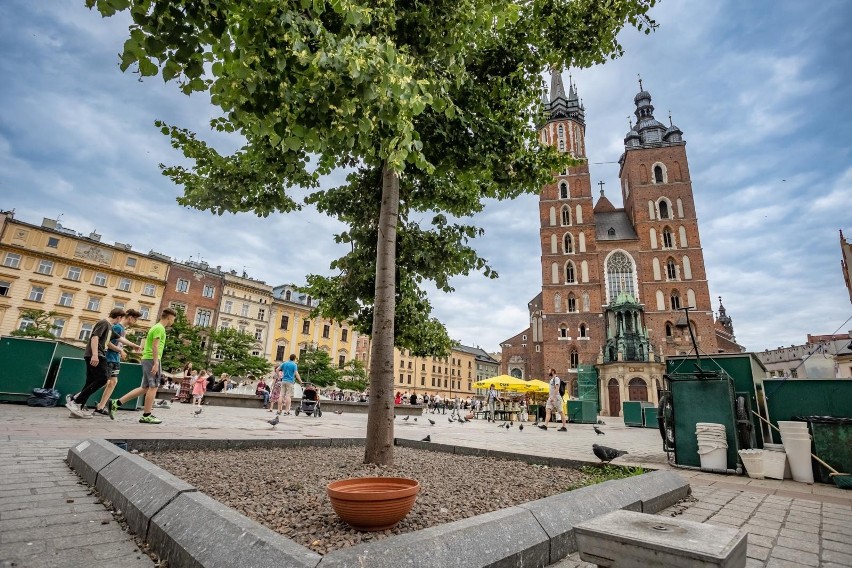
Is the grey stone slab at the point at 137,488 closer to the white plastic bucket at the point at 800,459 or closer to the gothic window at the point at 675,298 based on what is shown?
the white plastic bucket at the point at 800,459

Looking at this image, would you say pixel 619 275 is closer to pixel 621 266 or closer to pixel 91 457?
pixel 621 266

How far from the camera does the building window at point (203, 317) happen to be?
4653cm

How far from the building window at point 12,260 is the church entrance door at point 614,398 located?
54311mm

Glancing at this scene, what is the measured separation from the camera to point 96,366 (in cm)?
740

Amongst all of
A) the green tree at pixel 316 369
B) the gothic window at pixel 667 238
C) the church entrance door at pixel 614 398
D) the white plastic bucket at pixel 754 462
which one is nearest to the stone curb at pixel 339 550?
the white plastic bucket at pixel 754 462

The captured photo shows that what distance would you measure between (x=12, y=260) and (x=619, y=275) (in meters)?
58.9

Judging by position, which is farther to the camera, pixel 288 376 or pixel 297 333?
pixel 297 333

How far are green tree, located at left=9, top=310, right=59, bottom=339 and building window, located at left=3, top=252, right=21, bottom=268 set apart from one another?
4262mm

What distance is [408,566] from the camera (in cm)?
169

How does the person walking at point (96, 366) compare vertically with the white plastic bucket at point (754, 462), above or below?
above

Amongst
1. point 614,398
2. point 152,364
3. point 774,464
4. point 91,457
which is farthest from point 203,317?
point 774,464

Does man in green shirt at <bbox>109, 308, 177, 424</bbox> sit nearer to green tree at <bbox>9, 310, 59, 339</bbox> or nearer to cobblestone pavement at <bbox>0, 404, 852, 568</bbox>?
cobblestone pavement at <bbox>0, 404, 852, 568</bbox>

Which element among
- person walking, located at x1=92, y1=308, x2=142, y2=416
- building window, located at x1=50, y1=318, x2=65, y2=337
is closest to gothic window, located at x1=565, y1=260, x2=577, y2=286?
person walking, located at x1=92, y1=308, x2=142, y2=416

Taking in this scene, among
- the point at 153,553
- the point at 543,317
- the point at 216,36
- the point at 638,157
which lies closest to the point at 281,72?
the point at 216,36
